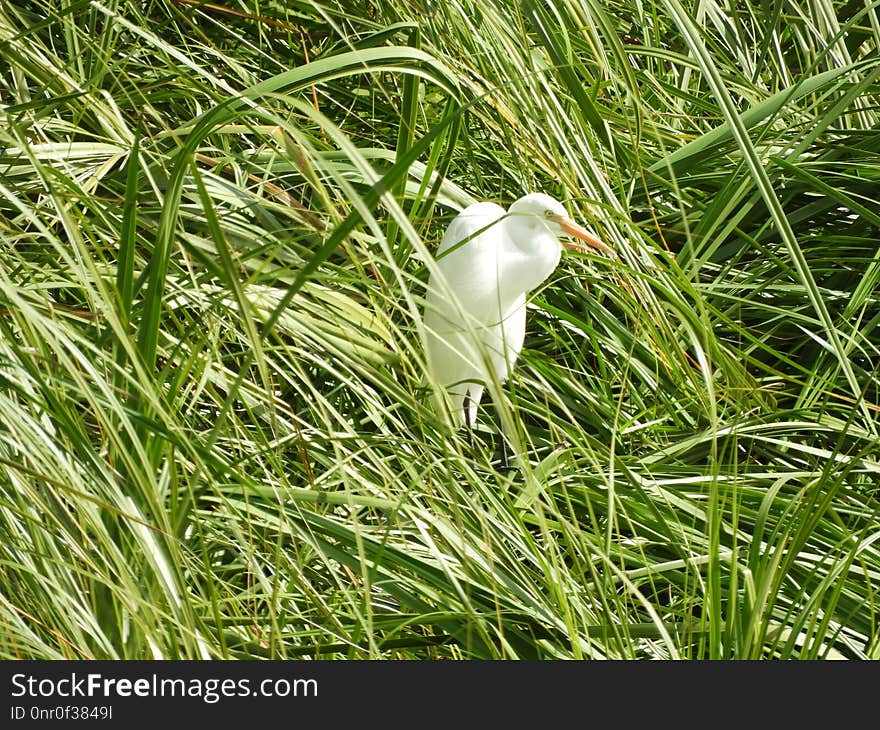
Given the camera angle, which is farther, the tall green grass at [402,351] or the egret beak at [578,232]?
the egret beak at [578,232]

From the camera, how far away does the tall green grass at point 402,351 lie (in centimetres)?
89

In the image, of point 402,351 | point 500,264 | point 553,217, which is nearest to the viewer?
point 402,351

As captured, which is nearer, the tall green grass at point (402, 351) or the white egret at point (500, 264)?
the tall green grass at point (402, 351)

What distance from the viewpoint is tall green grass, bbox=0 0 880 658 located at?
0.89 meters

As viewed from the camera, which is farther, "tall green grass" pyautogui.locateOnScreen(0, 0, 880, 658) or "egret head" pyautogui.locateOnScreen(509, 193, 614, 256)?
"egret head" pyautogui.locateOnScreen(509, 193, 614, 256)

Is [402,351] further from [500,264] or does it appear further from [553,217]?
[500,264]

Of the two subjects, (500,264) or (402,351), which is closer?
(402,351)

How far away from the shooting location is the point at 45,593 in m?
0.90

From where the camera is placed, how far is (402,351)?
128 centimetres

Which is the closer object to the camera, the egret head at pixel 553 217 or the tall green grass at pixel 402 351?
the tall green grass at pixel 402 351

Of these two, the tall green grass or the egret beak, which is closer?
the tall green grass

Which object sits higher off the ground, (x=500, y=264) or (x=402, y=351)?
(x=500, y=264)

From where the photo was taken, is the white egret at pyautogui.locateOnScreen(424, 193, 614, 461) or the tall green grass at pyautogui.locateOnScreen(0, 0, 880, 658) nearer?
the tall green grass at pyautogui.locateOnScreen(0, 0, 880, 658)

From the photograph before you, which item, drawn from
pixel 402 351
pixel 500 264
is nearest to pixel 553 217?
pixel 500 264
